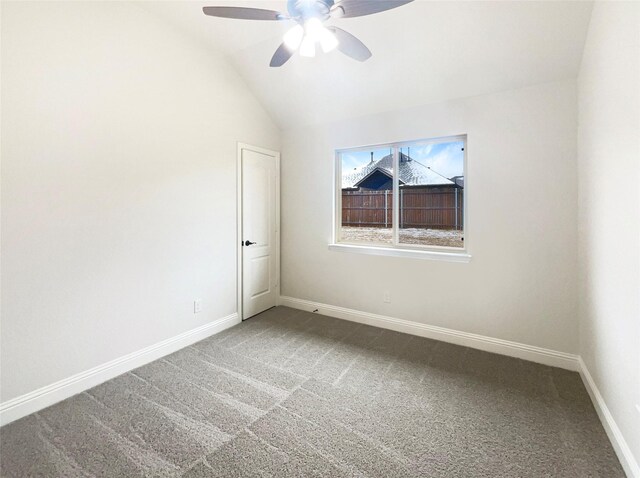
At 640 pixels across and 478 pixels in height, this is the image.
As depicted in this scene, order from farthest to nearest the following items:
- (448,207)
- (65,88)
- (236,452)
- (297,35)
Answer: (448,207), (65,88), (297,35), (236,452)

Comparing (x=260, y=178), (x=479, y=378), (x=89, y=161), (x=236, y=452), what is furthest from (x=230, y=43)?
(x=479, y=378)

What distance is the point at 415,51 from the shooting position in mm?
2529

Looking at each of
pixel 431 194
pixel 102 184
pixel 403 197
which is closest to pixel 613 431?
pixel 431 194

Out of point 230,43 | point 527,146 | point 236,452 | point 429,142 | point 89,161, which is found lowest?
point 236,452

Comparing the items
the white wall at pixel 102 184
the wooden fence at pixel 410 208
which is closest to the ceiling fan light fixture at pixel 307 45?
the white wall at pixel 102 184

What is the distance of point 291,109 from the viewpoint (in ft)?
11.6

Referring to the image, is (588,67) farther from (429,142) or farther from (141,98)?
(141,98)

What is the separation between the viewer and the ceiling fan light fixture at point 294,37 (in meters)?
1.72

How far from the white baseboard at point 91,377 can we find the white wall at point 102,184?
0.17 ft

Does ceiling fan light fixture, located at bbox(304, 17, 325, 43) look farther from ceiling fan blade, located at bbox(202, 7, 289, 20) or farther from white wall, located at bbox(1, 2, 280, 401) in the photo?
white wall, located at bbox(1, 2, 280, 401)

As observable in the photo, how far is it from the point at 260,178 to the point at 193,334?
188 centimetres

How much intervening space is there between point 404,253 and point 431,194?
687 millimetres

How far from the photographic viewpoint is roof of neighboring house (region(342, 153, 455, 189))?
313 centimetres

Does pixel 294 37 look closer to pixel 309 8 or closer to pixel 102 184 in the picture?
pixel 309 8
